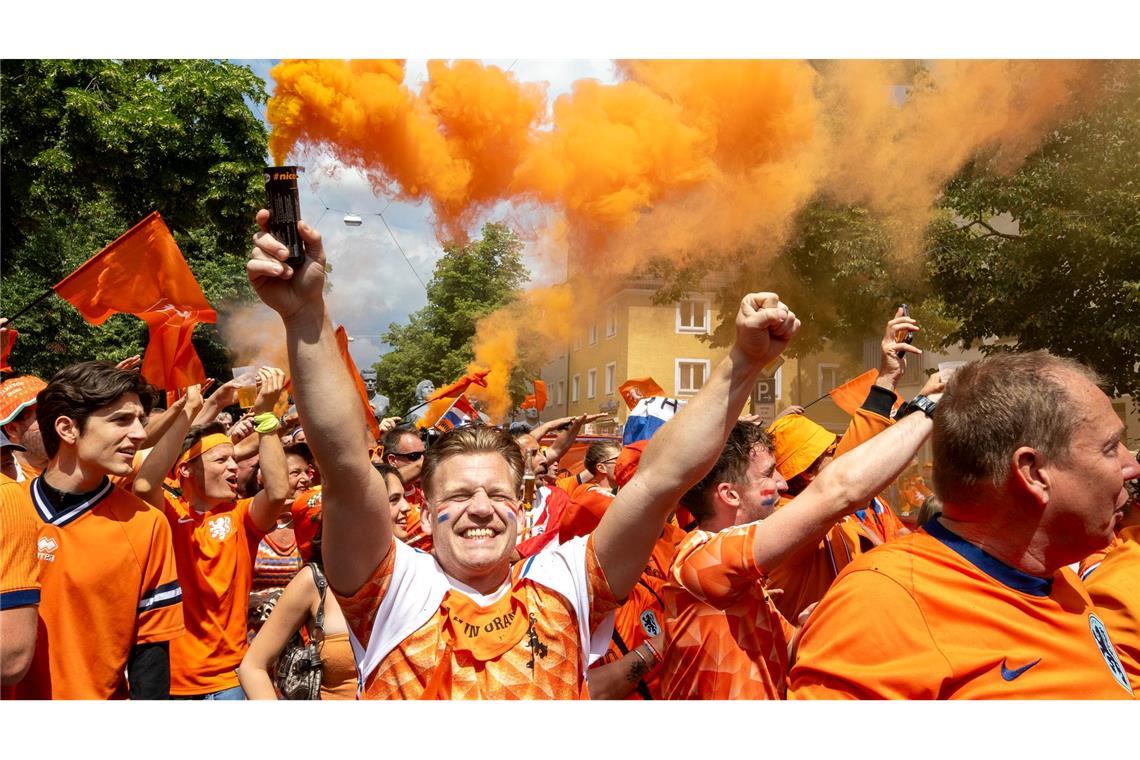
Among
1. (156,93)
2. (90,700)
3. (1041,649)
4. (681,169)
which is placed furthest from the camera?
(156,93)

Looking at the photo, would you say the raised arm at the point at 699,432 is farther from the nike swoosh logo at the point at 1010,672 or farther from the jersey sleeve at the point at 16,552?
the jersey sleeve at the point at 16,552

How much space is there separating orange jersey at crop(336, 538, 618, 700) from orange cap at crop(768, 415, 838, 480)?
7.56ft

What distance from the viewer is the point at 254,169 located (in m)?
17.4

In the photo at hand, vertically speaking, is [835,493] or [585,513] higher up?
[835,493]

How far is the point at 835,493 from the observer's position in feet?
8.60

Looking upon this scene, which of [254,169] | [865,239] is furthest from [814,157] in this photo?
[254,169]

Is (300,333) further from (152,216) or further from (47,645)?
(152,216)

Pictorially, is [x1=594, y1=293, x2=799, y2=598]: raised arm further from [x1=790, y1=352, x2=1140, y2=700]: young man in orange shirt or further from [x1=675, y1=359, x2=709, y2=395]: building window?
[x1=675, y1=359, x2=709, y2=395]: building window

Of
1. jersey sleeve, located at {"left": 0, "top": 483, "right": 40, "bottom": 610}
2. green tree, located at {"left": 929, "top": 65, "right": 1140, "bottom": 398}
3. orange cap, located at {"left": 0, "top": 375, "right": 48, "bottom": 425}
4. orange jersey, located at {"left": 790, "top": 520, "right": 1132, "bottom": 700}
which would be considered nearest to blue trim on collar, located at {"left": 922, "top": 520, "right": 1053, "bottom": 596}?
orange jersey, located at {"left": 790, "top": 520, "right": 1132, "bottom": 700}

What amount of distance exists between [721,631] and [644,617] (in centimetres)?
88

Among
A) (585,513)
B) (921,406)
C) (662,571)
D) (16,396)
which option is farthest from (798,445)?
(16,396)

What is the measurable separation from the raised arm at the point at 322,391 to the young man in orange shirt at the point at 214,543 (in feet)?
Answer: 7.91

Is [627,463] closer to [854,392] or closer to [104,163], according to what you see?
[854,392]

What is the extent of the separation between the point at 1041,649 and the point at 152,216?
240 inches
